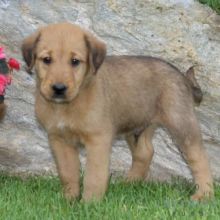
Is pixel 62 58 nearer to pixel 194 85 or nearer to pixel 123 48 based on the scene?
pixel 194 85

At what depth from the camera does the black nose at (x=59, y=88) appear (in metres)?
7.65

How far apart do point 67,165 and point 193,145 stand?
4.68 feet

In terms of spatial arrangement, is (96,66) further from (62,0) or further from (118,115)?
(62,0)

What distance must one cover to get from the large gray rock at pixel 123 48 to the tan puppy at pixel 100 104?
2.26 ft

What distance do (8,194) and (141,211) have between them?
171 centimetres

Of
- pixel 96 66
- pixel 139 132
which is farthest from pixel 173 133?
pixel 96 66

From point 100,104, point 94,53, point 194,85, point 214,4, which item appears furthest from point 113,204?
point 214,4

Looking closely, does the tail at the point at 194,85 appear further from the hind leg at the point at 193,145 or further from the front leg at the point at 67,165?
the front leg at the point at 67,165

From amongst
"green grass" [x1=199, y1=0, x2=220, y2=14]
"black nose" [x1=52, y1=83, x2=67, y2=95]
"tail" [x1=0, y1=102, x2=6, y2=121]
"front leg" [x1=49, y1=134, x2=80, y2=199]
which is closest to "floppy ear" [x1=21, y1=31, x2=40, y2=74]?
"black nose" [x1=52, y1=83, x2=67, y2=95]

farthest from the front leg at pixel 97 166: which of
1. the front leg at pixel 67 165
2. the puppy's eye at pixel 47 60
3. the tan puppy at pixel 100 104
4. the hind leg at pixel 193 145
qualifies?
the hind leg at pixel 193 145

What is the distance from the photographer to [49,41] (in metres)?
7.98

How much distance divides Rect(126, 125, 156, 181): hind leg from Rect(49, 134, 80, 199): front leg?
1.04 m

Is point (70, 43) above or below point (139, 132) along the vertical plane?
above

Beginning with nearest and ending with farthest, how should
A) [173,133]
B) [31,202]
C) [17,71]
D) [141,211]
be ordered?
[141,211], [31,202], [173,133], [17,71]
